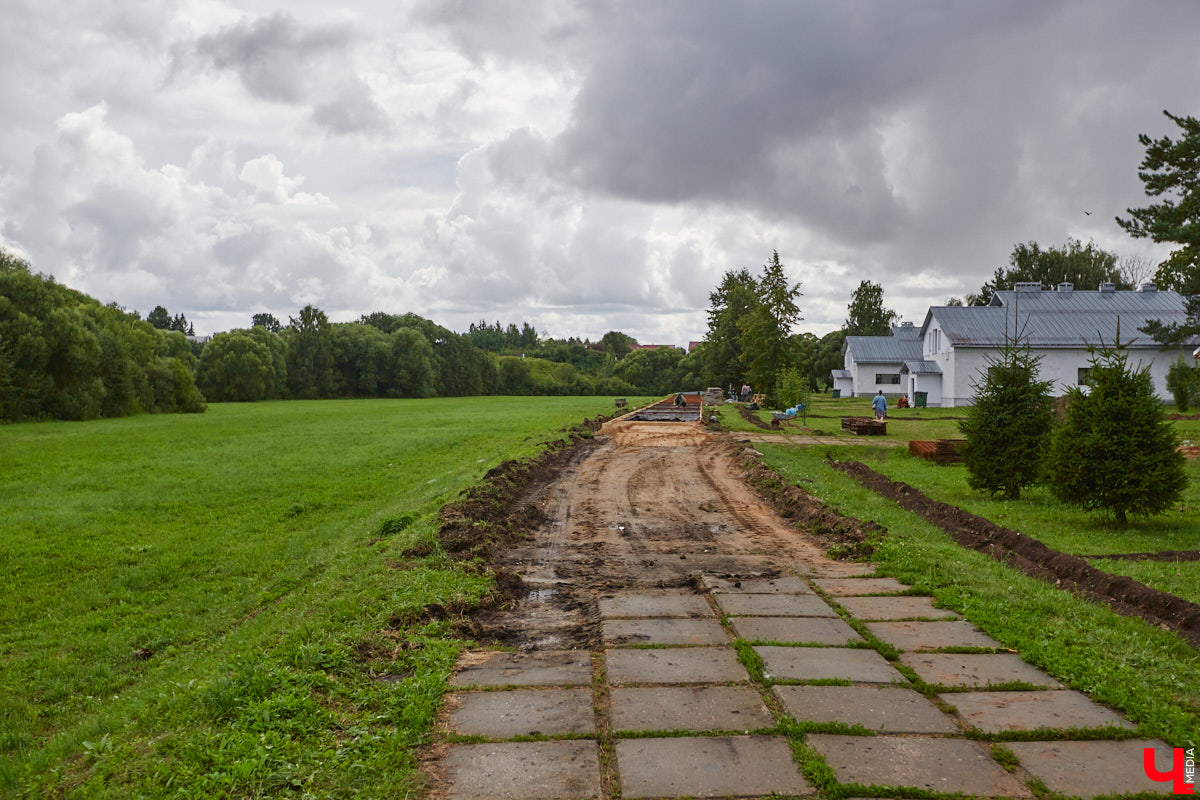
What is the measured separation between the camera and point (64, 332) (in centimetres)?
4512

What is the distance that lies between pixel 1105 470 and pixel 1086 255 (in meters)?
81.9

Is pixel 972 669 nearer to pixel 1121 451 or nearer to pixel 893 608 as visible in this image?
pixel 893 608

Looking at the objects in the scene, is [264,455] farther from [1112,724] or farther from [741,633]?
[1112,724]

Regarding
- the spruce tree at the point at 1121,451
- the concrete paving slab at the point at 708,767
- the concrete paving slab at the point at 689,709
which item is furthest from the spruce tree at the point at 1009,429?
the concrete paving slab at the point at 708,767

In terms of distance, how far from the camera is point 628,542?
10.4 metres

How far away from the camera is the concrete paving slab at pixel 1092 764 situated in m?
3.91

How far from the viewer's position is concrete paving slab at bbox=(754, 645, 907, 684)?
17.7 feet

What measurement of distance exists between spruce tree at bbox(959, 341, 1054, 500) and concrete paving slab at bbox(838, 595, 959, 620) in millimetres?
7571

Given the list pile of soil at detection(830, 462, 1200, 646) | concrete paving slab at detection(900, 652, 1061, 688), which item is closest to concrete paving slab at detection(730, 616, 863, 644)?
concrete paving slab at detection(900, 652, 1061, 688)

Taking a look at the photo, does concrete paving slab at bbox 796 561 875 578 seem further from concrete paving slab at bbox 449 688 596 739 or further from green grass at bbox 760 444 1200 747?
concrete paving slab at bbox 449 688 596 739

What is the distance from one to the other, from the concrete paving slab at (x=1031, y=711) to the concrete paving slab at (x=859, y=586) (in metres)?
2.61

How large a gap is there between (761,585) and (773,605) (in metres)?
0.77

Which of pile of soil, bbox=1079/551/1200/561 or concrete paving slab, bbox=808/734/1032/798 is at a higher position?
concrete paving slab, bbox=808/734/1032/798

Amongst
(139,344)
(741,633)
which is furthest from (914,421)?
(139,344)
